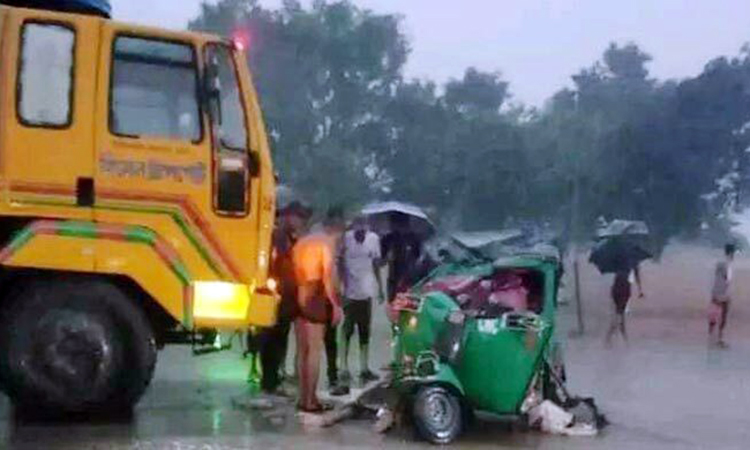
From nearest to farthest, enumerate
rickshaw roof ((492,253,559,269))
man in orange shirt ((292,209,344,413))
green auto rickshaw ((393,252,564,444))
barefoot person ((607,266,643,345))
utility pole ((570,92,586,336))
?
green auto rickshaw ((393,252,564,444)) < rickshaw roof ((492,253,559,269)) < man in orange shirt ((292,209,344,413)) < barefoot person ((607,266,643,345)) < utility pole ((570,92,586,336))

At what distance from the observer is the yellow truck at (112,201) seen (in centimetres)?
905

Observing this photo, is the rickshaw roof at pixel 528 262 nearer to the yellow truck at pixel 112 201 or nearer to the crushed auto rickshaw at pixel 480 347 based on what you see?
the crushed auto rickshaw at pixel 480 347

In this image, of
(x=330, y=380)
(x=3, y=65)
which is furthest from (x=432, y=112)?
(x=3, y=65)

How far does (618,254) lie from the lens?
66.4 feet

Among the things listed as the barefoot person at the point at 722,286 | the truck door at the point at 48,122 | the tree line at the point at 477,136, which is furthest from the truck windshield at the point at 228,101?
the tree line at the point at 477,136

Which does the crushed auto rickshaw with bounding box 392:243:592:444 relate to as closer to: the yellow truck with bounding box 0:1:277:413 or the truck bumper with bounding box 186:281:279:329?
the truck bumper with bounding box 186:281:279:329

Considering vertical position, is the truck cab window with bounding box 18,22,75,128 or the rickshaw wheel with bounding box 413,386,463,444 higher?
the truck cab window with bounding box 18,22,75,128

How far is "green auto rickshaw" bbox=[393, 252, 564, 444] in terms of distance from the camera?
8977mm

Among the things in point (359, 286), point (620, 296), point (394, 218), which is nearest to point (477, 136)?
point (620, 296)

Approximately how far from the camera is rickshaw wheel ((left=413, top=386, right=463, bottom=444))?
8.91 meters

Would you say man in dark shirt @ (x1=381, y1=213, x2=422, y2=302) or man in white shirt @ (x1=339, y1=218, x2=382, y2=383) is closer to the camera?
man in white shirt @ (x1=339, y1=218, x2=382, y2=383)

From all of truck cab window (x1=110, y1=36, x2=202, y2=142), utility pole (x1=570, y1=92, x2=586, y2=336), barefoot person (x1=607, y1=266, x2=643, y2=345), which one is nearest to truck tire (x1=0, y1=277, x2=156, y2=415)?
truck cab window (x1=110, y1=36, x2=202, y2=142)

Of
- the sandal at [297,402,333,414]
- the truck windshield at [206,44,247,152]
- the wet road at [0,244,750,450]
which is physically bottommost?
the wet road at [0,244,750,450]

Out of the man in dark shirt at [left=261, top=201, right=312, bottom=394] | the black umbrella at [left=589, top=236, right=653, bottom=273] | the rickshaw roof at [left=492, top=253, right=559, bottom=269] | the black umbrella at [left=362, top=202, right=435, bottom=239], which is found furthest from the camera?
the black umbrella at [left=589, top=236, right=653, bottom=273]
